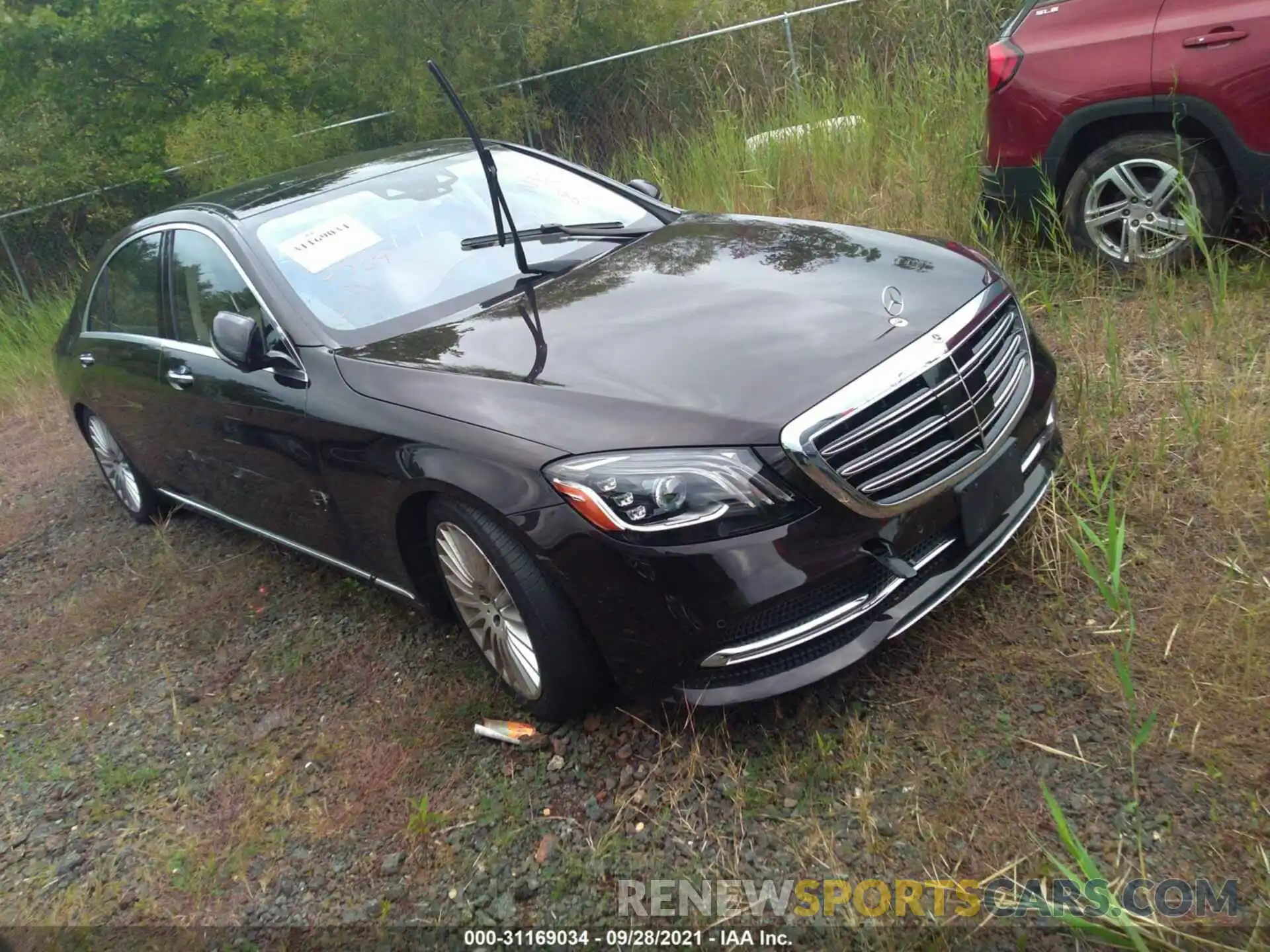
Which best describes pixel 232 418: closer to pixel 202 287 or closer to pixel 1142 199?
pixel 202 287

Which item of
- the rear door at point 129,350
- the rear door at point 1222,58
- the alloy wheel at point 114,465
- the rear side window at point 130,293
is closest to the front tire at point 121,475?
the alloy wheel at point 114,465

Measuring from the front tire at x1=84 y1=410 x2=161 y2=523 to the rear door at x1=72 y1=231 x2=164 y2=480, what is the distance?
0.18 meters

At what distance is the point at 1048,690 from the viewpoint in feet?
8.60

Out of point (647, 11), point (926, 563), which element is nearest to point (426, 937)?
point (926, 563)

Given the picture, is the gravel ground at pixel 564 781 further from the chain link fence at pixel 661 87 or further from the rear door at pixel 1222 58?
the chain link fence at pixel 661 87

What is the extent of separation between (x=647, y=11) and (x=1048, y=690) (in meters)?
8.10

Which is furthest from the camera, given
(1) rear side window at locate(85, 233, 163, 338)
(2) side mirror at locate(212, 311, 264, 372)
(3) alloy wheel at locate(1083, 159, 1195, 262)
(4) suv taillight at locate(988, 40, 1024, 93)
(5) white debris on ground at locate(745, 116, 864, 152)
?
(5) white debris on ground at locate(745, 116, 864, 152)

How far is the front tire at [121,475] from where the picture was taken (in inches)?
201

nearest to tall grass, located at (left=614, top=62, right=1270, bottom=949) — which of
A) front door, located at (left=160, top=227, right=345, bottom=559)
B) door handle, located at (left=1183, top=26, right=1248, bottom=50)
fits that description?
door handle, located at (left=1183, top=26, right=1248, bottom=50)

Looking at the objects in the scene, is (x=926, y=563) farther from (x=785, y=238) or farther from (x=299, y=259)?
(x=299, y=259)

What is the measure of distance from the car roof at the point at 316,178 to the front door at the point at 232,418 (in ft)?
0.60

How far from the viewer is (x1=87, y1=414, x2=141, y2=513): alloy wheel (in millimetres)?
5156

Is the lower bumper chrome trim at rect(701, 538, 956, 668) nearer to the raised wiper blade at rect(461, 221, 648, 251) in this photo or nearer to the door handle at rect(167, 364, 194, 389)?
the raised wiper blade at rect(461, 221, 648, 251)

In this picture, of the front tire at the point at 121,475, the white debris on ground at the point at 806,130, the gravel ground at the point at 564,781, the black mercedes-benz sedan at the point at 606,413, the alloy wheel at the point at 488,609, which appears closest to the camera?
the gravel ground at the point at 564,781
